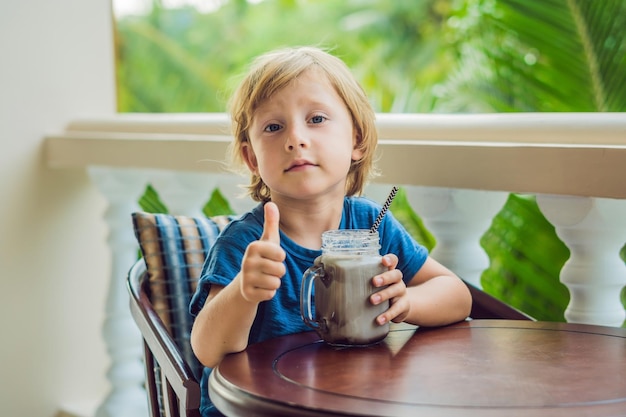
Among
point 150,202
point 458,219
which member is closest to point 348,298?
point 458,219

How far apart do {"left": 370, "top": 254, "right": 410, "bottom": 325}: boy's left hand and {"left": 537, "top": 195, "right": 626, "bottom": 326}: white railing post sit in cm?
44

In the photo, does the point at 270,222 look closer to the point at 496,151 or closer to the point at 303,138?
the point at 303,138

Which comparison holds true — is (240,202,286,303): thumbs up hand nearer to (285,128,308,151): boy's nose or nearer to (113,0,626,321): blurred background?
(285,128,308,151): boy's nose

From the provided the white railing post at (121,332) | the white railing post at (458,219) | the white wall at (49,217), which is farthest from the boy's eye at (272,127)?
the white wall at (49,217)

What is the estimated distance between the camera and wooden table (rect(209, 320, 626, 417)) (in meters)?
0.95

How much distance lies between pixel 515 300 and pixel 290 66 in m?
2.38

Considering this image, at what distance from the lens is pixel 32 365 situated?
2.55 m

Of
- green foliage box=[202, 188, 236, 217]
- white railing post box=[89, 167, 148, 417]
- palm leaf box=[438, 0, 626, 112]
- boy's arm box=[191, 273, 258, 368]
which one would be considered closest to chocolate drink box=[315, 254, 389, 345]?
boy's arm box=[191, 273, 258, 368]

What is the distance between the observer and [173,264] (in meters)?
1.72

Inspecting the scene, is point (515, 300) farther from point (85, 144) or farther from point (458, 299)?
point (458, 299)

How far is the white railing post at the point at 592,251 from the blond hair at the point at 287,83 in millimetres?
350

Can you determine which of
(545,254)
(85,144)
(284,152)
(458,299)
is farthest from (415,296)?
(545,254)

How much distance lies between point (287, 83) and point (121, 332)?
1.24 metres

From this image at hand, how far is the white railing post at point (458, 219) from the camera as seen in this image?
1773 millimetres
